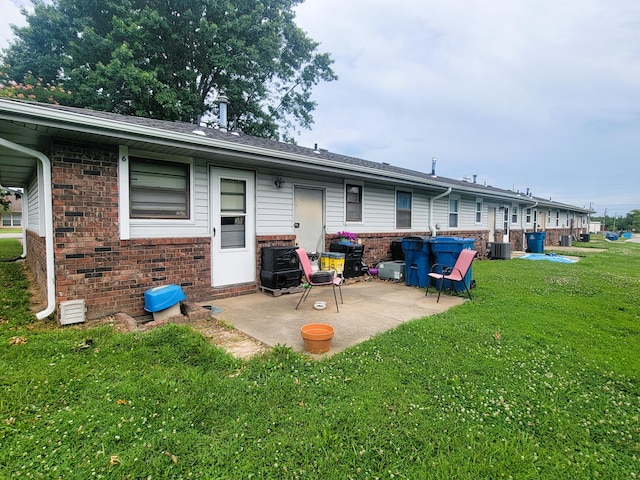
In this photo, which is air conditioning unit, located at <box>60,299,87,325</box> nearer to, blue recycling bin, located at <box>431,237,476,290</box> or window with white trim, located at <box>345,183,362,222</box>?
window with white trim, located at <box>345,183,362,222</box>

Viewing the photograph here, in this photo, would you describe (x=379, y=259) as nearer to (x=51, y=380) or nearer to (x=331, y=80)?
(x=51, y=380)

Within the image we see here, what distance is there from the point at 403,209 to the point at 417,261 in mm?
3441

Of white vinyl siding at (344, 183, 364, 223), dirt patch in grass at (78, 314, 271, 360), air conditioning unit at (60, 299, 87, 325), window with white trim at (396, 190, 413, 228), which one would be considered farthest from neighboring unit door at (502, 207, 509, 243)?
air conditioning unit at (60, 299, 87, 325)

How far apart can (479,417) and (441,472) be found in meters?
0.68

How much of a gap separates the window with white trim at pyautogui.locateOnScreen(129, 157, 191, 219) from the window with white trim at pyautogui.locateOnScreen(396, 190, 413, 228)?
6.48 m

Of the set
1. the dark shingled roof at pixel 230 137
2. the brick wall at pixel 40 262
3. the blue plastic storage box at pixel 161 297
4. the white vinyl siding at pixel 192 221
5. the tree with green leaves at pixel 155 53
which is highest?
the tree with green leaves at pixel 155 53

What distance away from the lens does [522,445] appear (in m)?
1.94

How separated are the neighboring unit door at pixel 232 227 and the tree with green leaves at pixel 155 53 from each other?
31.1 ft

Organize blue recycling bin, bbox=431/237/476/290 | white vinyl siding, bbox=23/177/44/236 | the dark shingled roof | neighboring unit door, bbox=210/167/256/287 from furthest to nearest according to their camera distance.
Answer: blue recycling bin, bbox=431/237/476/290, white vinyl siding, bbox=23/177/44/236, neighboring unit door, bbox=210/167/256/287, the dark shingled roof

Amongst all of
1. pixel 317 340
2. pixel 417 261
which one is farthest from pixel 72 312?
pixel 417 261

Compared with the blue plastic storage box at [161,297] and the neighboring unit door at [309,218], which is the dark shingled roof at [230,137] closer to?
the neighboring unit door at [309,218]

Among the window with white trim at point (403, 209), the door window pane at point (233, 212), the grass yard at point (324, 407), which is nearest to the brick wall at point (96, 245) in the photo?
the grass yard at point (324, 407)

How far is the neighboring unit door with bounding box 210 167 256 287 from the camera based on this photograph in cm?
563

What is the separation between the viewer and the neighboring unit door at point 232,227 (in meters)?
5.63
